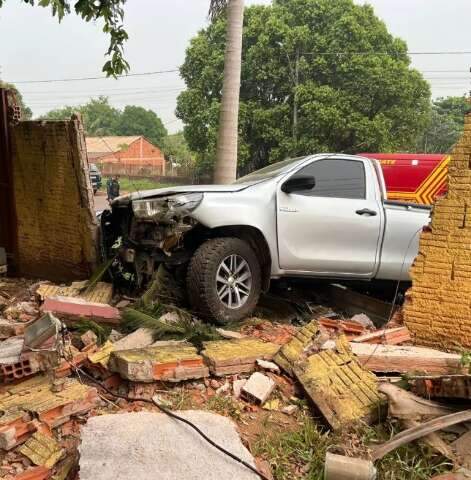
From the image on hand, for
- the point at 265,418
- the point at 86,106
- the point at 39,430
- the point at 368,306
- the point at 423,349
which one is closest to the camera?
the point at 39,430

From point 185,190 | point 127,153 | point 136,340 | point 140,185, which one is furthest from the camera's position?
point 127,153

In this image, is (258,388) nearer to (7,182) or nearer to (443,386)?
(443,386)

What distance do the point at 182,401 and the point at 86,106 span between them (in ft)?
279

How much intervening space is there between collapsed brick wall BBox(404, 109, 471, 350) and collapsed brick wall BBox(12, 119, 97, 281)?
144 inches

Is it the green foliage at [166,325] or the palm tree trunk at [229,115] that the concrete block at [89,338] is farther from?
the palm tree trunk at [229,115]

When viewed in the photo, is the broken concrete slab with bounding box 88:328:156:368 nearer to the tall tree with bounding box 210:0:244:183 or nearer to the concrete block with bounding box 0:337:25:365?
the concrete block with bounding box 0:337:25:365

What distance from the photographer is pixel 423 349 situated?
14.7 feet

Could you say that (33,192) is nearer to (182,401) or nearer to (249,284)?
(249,284)

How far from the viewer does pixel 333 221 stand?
225 inches

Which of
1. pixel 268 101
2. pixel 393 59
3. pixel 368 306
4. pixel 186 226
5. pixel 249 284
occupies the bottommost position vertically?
pixel 368 306

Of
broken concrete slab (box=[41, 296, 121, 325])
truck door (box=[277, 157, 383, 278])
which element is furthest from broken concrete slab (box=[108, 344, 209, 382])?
truck door (box=[277, 157, 383, 278])

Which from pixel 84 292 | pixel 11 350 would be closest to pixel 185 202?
pixel 84 292

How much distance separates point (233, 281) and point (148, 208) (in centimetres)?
106

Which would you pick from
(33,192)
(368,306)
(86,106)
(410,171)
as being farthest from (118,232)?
(86,106)
